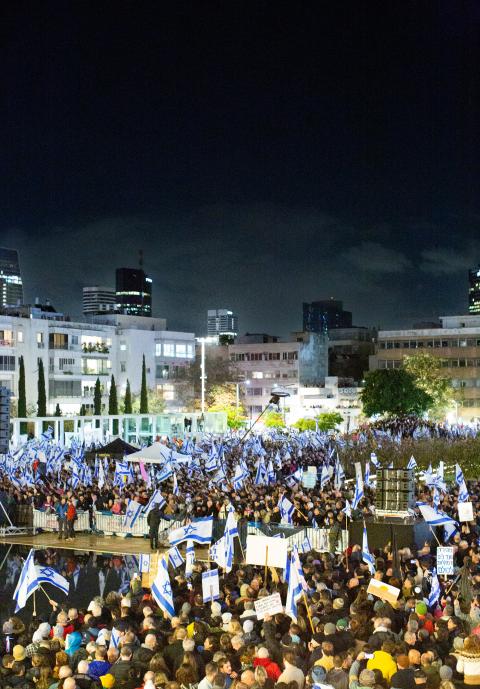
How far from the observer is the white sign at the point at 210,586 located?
1366 cm

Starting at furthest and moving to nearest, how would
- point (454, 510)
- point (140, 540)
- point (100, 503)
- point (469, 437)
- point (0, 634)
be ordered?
point (469, 437)
point (100, 503)
point (140, 540)
point (454, 510)
point (0, 634)

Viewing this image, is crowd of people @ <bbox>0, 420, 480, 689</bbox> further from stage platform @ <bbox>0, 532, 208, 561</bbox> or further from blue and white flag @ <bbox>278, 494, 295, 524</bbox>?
stage platform @ <bbox>0, 532, 208, 561</bbox>

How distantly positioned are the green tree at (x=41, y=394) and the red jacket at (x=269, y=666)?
65.4 m

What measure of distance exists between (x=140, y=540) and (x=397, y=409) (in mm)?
65679

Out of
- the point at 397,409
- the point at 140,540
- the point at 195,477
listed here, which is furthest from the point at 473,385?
the point at 140,540

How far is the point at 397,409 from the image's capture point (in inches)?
3501

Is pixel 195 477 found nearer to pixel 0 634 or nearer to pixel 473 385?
pixel 0 634

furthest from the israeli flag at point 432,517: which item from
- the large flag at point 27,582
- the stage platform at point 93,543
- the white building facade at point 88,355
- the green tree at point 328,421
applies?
the green tree at point 328,421

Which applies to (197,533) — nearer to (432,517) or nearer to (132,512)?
(432,517)

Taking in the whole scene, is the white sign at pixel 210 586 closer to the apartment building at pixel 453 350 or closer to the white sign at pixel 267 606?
the white sign at pixel 267 606

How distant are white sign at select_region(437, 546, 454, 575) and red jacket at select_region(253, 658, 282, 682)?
5.63 m

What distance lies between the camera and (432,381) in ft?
313

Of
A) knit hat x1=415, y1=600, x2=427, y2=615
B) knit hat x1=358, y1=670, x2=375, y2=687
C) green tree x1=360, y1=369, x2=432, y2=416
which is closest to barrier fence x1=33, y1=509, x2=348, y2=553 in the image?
knit hat x1=415, y1=600, x2=427, y2=615

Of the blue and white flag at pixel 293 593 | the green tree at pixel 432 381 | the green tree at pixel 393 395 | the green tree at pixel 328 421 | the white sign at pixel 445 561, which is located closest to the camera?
the blue and white flag at pixel 293 593
